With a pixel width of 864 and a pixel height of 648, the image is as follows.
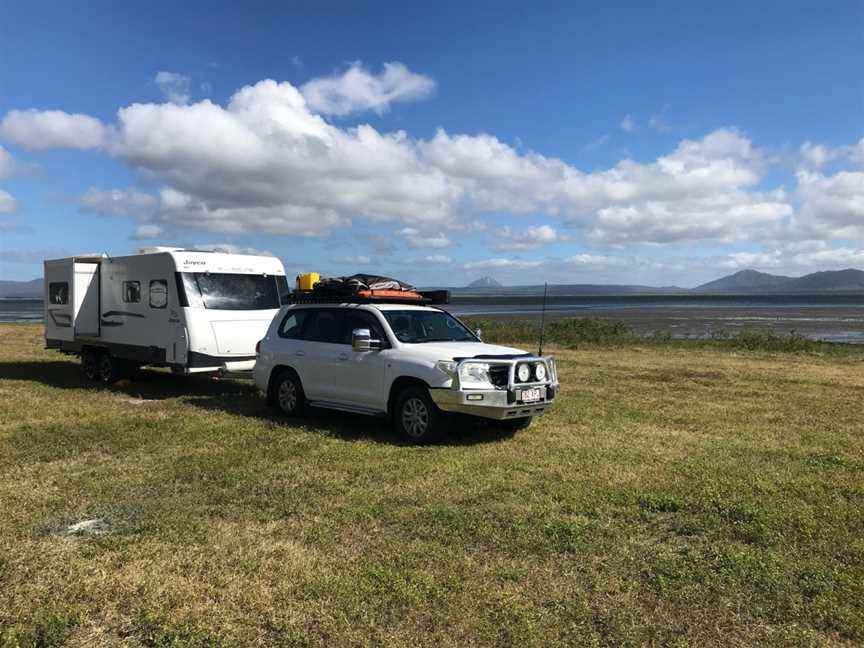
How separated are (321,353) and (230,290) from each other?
3823 mm

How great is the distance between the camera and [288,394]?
10.2m

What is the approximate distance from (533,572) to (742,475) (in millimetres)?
3347

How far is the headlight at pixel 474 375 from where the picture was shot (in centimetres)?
801

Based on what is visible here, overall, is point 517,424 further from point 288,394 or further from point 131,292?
point 131,292

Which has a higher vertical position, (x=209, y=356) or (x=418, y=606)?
(x=209, y=356)

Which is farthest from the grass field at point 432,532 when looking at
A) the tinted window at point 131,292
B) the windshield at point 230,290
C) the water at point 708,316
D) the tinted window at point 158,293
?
the water at point 708,316

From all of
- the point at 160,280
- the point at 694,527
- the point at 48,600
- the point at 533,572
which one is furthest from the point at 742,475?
the point at 160,280

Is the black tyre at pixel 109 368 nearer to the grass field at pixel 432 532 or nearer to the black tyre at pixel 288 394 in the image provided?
the grass field at pixel 432 532

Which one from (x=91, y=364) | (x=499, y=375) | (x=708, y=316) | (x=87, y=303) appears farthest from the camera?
(x=708, y=316)

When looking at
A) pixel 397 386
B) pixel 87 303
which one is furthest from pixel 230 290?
pixel 397 386

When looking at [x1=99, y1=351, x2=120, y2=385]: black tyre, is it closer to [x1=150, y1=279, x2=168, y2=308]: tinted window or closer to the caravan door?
the caravan door

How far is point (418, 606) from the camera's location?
4004 millimetres

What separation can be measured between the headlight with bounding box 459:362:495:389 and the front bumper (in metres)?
0.06

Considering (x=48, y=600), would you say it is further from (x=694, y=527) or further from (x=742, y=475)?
(x=742, y=475)
